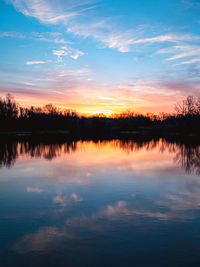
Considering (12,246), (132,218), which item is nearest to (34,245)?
(12,246)

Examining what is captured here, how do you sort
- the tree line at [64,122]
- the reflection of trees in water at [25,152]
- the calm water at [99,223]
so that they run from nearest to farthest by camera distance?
the calm water at [99,223] < the reflection of trees in water at [25,152] < the tree line at [64,122]

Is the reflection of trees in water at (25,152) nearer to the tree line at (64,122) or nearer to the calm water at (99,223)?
the calm water at (99,223)

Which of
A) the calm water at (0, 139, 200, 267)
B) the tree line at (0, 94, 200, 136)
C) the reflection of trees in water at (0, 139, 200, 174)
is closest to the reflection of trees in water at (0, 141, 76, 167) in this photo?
the reflection of trees in water at (0, 139, 200, 174)

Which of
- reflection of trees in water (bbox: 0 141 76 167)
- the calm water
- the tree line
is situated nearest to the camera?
the calm water

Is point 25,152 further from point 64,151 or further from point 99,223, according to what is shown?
point 99,223

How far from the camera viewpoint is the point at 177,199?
9.55 m

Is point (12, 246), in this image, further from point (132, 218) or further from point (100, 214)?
point (132, 218)

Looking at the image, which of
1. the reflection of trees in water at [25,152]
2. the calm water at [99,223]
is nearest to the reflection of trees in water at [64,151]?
the reflection of trees in water at [25,152]

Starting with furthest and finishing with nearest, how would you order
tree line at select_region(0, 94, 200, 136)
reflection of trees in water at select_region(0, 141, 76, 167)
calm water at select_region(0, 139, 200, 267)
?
tree line at select_region(0, 94, 200, 136) → reflection of trees in water at select_region(0, 141, 76, 167) → calm water at select_region(0, 139, 200, 267)

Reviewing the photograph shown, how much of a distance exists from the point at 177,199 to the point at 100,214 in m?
3.62

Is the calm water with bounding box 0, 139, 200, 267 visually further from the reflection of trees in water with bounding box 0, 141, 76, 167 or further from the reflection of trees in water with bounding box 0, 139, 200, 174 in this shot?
the reflection of trees in water with bounding box 0, 141, 76, 167

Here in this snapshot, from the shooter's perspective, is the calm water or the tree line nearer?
the calm water

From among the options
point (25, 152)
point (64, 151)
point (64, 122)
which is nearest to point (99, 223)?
point (25, 152)

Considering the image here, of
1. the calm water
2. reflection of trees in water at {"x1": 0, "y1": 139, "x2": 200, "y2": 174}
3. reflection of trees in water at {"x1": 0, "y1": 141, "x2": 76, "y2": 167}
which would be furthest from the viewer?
reflection of trees in water at {"x1": 0, "y1": 141, "x2": 76, "y2": 167}
